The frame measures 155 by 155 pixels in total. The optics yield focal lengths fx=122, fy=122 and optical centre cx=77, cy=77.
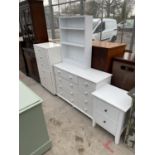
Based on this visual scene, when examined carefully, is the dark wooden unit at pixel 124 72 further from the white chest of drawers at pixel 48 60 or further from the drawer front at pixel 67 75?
the white chest of drawers at pixel 48 60


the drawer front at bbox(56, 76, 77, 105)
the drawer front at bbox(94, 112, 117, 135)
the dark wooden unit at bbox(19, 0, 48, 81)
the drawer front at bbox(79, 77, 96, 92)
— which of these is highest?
the dark wooden unit at bbox(19, 0, 48, 81)

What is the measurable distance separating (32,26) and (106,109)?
2349mm

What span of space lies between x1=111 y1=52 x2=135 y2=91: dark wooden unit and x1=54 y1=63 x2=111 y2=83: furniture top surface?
168 mm

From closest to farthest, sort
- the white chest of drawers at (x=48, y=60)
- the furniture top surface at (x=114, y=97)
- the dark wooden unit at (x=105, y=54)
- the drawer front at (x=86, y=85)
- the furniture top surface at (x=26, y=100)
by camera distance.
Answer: the furniture top surface at (x=26, y=100) → the furniture top surface at (x=114, y=97) → the drawer front at (x=86, y=85) → the dark wooden unit at (x=105, y=54) → the white chest of drawers at (x=48, y=60)

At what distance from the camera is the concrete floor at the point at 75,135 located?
5.02 ft

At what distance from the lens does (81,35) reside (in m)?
2.12

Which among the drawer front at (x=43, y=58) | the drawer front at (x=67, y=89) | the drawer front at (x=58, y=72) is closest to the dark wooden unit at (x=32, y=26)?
the drawer front at (x=43, y=58)

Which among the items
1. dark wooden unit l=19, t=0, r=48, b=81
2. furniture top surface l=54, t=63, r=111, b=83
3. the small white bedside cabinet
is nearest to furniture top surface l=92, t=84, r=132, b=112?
the small white bedside cabinet

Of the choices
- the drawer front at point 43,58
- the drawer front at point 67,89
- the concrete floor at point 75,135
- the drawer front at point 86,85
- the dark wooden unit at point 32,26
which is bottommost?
the concrete floor at point 75,135

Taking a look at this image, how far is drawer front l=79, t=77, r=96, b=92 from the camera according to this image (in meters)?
1.72

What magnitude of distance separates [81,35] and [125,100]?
1.30 m

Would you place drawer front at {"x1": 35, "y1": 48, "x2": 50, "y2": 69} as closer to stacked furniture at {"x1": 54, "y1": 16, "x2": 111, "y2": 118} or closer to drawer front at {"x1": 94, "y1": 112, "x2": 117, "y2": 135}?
stacked furniture at {"x1": 54, "y1": 16, "x2": 111, "y2": 118}

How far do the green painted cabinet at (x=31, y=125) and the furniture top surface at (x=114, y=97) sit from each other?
746 mm
